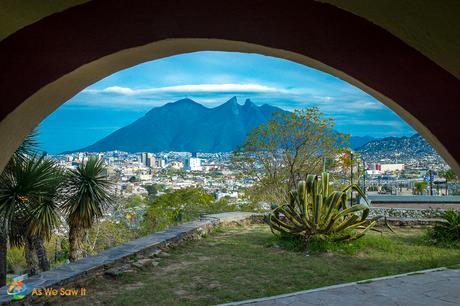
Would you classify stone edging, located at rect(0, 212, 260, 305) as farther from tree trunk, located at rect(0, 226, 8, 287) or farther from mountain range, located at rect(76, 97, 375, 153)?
mountain range, located at rect(76, 97, 375, 153)

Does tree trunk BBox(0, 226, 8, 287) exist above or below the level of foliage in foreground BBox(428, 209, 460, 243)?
below

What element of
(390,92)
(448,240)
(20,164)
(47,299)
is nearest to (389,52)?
(390,92)

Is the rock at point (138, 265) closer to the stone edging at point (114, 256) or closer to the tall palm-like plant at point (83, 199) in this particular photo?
the stone edging at point (114, 256)

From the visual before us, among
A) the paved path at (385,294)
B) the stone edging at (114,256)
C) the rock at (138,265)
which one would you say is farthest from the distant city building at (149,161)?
the paved path at (385,294)

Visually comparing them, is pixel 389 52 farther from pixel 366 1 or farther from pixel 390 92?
pixel 366 1

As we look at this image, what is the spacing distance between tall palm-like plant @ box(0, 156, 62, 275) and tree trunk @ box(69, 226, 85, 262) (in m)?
0.59

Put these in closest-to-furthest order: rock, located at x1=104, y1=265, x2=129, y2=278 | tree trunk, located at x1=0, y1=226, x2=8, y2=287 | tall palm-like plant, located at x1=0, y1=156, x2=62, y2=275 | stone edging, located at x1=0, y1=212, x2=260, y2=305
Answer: stone edging, located at x1=0, y1=212, x2=260, y2=305 → rock, located at x1=104, y1=265, x2=129, y2=278 → tree trunk, located at x1=0, y1=226, x2=8, y2=287 → tall palm-like plant, located at x1=0, y1=156, x2=62, y2=275

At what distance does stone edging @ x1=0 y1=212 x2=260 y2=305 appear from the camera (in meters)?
4.38

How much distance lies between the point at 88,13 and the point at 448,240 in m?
7.68

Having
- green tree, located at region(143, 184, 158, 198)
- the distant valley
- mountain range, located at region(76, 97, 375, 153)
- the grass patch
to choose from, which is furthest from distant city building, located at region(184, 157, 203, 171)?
mountain range, located at region(76, 97, 375, 153)

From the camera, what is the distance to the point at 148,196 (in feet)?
54.2

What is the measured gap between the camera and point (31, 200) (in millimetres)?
9727

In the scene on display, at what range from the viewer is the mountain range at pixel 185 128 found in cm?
6919

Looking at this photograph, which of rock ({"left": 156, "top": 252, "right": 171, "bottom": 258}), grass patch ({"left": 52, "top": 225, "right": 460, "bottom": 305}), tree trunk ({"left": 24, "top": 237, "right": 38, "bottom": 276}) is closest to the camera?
grass patch ({"left": 52, "top": 225, "right": 460, "bottom": 305})
